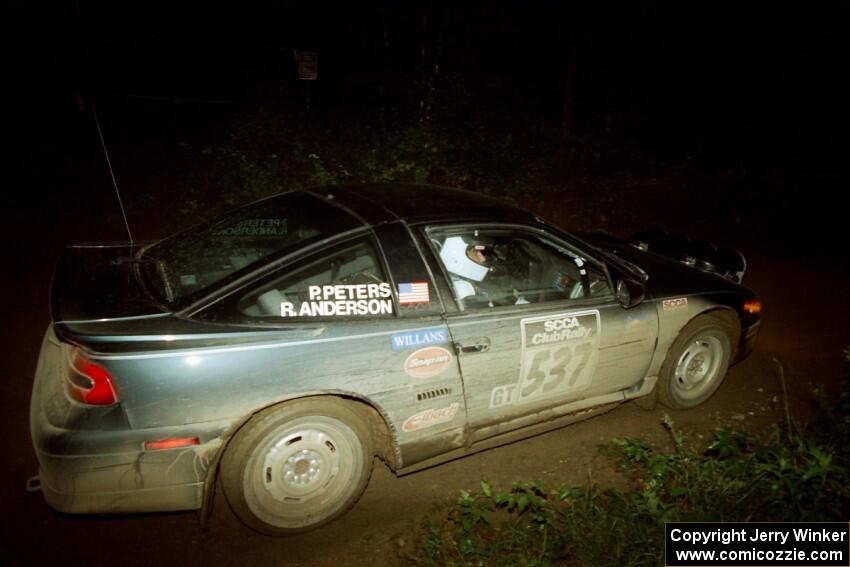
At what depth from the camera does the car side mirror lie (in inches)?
130

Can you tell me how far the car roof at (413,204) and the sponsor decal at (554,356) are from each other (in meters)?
0.67

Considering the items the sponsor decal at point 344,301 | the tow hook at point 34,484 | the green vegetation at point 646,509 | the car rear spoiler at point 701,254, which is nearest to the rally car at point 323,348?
the sponsor decal at point 344,301

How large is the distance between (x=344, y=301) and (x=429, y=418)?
788mm

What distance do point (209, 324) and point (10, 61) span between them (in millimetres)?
Answer: 14759

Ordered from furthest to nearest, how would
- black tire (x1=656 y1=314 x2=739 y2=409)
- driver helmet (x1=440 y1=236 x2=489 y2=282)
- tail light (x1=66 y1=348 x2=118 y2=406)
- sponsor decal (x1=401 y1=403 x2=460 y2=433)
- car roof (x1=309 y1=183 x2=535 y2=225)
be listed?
black tire (x1=656 y1=314 x2=739 y2=409) < driver helmet (x1=440 y1=236 x2=489 y2=282) < car roof (x1=309 y1=183 x2=535 y2=225) < sponsor decal (x1=401 y1=403 x2=460 y2=433) < tail light (x1=66 y1=348 x2=118 y2=406)

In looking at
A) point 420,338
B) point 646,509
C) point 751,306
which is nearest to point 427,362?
point 420,338

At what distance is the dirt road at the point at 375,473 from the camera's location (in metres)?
2.71

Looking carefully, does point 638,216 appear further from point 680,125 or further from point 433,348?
point 433,348

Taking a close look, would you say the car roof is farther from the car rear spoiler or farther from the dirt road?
the car rear spoiler

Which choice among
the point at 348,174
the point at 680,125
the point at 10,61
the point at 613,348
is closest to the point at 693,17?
the point at 680,125

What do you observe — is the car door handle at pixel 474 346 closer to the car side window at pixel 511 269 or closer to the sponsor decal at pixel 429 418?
the car side window at pixel 511 269

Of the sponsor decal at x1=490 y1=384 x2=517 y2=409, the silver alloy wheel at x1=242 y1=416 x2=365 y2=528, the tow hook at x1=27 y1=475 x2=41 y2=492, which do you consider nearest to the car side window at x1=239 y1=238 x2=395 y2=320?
the silver alloy wheel at x1=242 y1=416 x2=365 y2=528

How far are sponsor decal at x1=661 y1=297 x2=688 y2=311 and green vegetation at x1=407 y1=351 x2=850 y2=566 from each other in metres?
0.91

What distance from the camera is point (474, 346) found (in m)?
2.92
